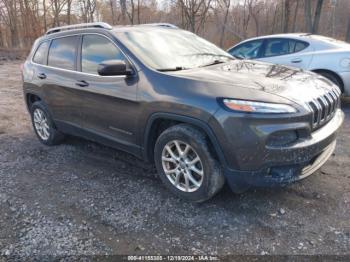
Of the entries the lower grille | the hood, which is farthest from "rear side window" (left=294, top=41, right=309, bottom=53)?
the lower grille

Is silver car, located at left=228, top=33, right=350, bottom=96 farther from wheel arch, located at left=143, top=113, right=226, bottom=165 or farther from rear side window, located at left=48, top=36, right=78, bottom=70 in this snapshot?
wheel arch, located at left=143, top=113, right=226, bottom=165

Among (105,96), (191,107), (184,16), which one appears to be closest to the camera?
(191,107)

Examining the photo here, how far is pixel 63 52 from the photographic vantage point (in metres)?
4.34

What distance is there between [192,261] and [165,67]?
193cm

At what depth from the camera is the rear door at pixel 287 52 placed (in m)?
6.37

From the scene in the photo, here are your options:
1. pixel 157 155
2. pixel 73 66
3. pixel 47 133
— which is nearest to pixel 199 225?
pixel 157 155

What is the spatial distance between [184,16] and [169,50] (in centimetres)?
2322

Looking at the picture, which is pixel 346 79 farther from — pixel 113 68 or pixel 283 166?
pixel 113 68

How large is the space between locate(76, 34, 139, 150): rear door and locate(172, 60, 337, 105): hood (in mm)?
658

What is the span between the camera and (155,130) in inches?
130

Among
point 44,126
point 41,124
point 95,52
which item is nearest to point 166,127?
point 95,52

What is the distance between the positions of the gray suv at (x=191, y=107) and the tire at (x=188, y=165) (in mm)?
10

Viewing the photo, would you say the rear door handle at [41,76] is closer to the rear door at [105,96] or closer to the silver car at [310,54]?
the rear door at [105,96]

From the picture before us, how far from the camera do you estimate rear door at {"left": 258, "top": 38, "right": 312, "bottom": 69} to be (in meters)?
6.37
